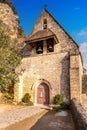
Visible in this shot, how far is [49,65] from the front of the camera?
64.8 ft

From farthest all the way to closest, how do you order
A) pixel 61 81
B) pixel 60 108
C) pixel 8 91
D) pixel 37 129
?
1. pixel 8 91
2. pixel 61 81
3. pixel 60 108
4. pixel 37 129

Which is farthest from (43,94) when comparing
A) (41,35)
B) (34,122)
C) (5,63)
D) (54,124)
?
(54,124)

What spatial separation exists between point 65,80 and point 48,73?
7.42 ft

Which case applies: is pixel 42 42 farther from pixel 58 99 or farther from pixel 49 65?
pixel 58 99

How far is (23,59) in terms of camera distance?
2141 centimetres

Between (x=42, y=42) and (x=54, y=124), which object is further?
(x=42, y=42)

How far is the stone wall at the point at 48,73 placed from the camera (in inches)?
734

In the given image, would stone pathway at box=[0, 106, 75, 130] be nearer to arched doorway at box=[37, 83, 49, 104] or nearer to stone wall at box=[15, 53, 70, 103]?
stone wall at box=[15, 53, 70, 103]

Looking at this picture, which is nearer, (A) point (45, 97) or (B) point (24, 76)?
(A) point (45, 97)

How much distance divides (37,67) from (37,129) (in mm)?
11891

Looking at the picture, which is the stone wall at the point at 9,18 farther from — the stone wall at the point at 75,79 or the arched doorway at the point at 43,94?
the stone wall at the point at 75,79

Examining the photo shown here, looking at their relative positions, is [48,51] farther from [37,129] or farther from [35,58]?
[37,129]

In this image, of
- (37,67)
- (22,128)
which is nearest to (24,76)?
(37,67)

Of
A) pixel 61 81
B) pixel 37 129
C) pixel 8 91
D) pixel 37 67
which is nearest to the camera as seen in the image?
pixel 37 129
